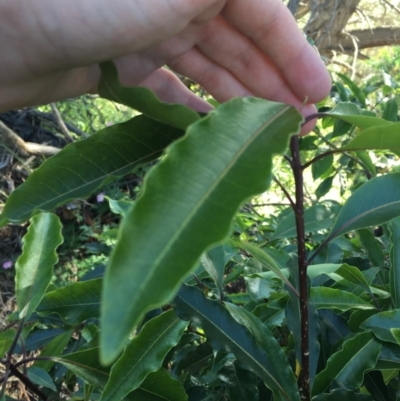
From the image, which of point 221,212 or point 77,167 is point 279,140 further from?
point 77,167

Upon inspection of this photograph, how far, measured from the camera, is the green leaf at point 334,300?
2.22ft

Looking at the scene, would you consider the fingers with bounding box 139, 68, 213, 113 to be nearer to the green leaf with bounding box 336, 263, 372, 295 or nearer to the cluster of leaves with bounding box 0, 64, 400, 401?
the cluster of leaves with bounding box 0, 64, 400, 401

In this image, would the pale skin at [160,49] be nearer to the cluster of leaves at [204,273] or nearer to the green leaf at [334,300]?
the cluster of leaves at [204,273]

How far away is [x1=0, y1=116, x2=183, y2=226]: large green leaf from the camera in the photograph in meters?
0.52

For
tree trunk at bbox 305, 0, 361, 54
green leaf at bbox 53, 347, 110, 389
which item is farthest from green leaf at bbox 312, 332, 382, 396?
tree trunk at bbox 305, 0, 361, 54

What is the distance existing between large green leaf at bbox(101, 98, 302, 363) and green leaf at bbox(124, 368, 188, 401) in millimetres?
403

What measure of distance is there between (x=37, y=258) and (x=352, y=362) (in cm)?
53

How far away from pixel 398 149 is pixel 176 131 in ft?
0.79

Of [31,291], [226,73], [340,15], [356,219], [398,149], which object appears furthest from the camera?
[340,15]

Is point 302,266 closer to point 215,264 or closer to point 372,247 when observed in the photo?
point 215,264

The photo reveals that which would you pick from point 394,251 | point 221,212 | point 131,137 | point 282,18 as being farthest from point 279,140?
point 282,18

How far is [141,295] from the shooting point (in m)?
0.27

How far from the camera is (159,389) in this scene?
646 mm

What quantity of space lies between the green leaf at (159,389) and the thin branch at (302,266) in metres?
0.17
